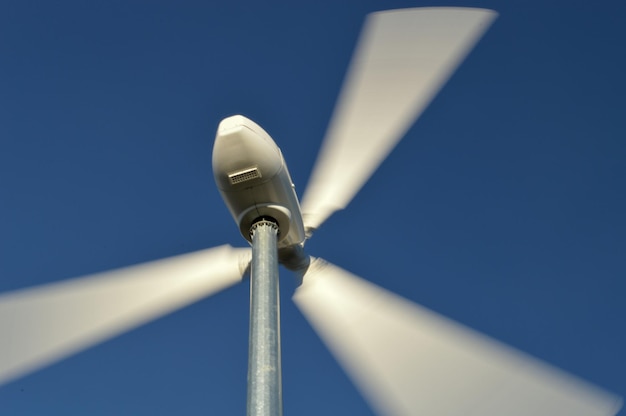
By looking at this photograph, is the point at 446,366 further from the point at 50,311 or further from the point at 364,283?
the point at 50,311

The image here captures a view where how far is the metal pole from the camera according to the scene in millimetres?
4598

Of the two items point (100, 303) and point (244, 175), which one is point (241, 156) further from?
point (100, 303)

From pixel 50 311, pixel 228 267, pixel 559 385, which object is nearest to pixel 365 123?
pixel 228 267

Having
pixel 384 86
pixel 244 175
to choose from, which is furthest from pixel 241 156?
pixel 384 86

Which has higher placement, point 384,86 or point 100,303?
point 384,86

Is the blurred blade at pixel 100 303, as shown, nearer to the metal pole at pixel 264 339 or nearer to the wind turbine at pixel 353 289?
the wind turbine at pixel 353 289

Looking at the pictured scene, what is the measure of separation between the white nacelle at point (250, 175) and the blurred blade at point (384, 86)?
77 cm

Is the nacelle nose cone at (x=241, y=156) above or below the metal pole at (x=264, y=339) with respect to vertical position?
above

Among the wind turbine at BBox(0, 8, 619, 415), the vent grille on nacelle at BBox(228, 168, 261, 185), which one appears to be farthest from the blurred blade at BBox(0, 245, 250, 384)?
the vent grille on nacelle at BBox(228, 168, 261, 185)

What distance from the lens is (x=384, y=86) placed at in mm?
6711

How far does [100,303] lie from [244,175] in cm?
181

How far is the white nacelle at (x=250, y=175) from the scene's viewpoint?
6000 millimetres

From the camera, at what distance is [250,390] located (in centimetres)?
466

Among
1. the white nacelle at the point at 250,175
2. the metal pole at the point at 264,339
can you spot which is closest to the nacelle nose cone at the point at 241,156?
the white nacelle at the point at 250,175
